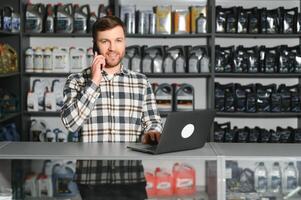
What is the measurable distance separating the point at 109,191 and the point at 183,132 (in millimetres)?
388

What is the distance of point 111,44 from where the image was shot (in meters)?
2.62

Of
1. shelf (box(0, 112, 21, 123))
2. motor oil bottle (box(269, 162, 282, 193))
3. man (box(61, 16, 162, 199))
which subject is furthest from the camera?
shelf (box(0, 112, 21, 123))

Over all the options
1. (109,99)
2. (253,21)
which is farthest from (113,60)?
(253,21)

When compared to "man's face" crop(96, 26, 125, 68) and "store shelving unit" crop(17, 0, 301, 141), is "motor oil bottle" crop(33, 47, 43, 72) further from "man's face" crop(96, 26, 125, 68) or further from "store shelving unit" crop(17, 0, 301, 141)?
"man's face" crop(96, 26, 125, 68)

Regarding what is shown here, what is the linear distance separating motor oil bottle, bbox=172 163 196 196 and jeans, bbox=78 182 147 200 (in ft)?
0.55

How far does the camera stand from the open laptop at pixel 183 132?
6.83 ft

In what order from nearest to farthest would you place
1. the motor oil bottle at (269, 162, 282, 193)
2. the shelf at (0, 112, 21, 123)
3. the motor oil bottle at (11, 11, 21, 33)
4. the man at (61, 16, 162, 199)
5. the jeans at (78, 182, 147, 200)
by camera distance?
the jeans at (78, 182, 147, 200), the motor oil bottle at (269, 162, 282, 193), the man at (61, 16, 162, 199), the shelf at (0, 112, 21, 123), the motor oil bottle at (11, 11, 21, 33)

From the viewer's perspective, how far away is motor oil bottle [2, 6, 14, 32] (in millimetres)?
4873

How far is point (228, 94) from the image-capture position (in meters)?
5.48

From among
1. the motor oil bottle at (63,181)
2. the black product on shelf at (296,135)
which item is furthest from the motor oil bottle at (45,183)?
the black product on shelf at (296,135)

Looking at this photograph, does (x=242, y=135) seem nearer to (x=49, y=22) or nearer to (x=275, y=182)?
(x=49, y=22)

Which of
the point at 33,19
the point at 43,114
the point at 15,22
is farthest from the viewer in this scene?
the point at 43,114

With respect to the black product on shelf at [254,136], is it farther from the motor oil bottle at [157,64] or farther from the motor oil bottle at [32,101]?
the motor oil bottle at [32,101]

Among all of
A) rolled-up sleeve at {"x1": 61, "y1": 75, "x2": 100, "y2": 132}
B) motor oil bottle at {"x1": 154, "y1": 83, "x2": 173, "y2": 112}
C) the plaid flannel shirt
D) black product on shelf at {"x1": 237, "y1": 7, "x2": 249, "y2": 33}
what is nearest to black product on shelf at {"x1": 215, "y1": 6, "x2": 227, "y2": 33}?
black product on shelf at {"x1": 237, "y1": 7, "x2": 249, "y2": 33}
